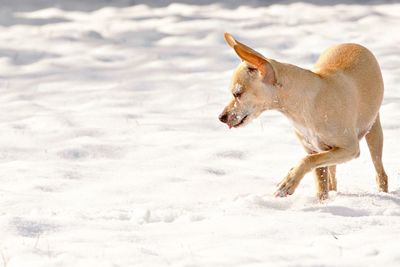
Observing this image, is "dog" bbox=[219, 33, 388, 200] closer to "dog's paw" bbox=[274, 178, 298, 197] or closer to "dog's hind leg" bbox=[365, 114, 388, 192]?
"dog's paw" bbox=[274, 178, 298, 197]

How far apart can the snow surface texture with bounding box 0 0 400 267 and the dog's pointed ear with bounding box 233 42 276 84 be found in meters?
0.79

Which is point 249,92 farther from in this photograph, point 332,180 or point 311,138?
point 332,180

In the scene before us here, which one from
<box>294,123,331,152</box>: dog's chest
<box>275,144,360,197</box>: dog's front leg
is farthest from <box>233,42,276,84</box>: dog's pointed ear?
<box>275,144,360,197</box>: dog's front leg

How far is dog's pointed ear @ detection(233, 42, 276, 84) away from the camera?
515 centimetres

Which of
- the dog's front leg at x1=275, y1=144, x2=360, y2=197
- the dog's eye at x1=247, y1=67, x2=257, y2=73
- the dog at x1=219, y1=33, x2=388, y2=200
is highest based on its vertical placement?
the dog's eye at x1=247, y1=67, x2=257, y2=73

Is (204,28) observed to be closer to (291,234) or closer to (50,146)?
(50,146)

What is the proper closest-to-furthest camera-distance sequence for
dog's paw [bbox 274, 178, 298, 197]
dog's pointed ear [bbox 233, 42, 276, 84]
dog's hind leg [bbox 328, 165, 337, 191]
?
dog's pointed ear [bbox 233, 42, 276, 84]
dog's paw [bbox 274, 178, 298, 197]
dog's hind leg [bbox 328, 165, 337, 191]

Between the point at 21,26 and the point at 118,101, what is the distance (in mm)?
4968

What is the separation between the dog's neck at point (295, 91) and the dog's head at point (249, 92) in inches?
2.3

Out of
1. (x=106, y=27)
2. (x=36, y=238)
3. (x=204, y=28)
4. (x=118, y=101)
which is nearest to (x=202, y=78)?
(x=118, y=101)

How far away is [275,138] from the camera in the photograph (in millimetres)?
7957

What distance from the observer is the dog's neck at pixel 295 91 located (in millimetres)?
5426

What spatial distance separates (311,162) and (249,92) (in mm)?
599

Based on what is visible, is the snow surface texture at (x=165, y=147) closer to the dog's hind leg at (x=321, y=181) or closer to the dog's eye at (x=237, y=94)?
the dog's hind leg at (x=321, y=181)
